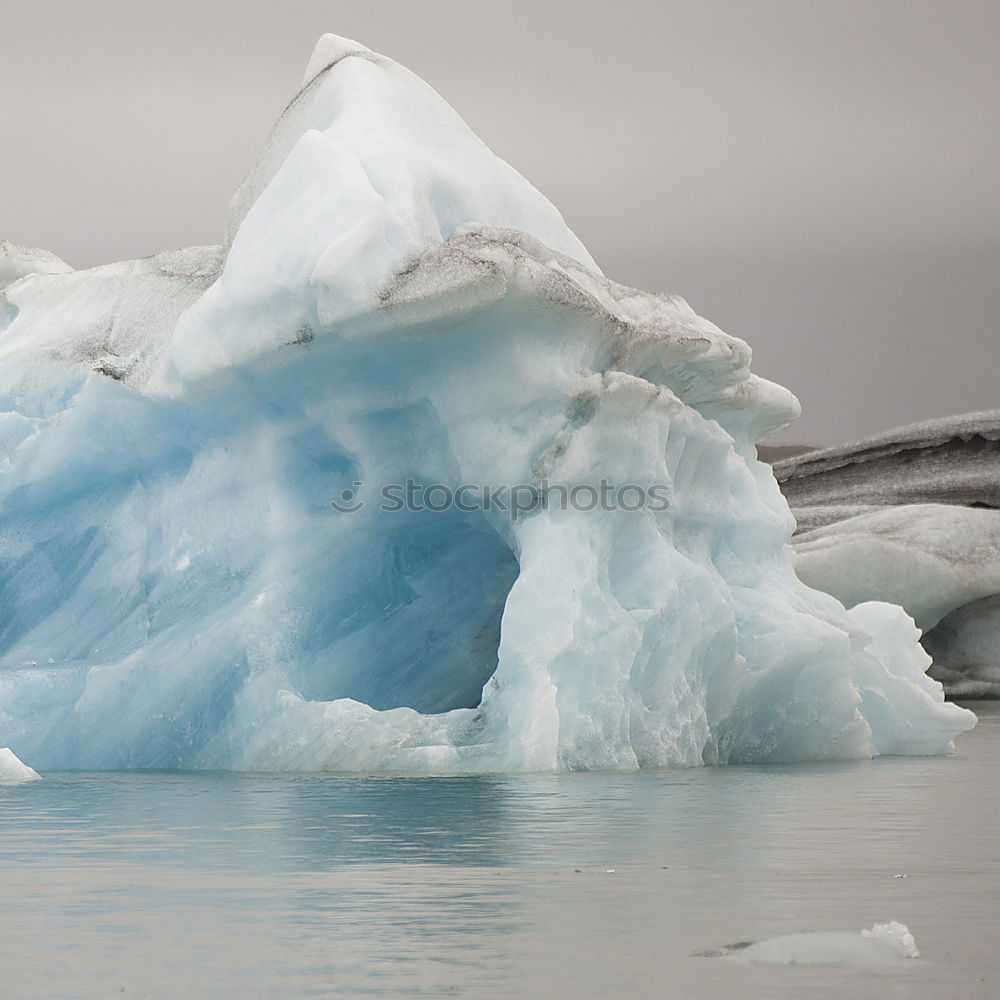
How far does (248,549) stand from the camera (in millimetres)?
7918

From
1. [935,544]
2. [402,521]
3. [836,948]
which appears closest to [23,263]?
[402,521]

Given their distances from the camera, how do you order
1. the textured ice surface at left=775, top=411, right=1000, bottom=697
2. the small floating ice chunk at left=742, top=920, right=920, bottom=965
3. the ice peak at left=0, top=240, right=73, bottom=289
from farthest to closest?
the textured ice surface at left=775, top=411, right=1000, bottom=697 < the ice peak at left=0, top=240, right=73, bottom=289 < the small floating ice chunk at left=742, top=920, right=920, bottom=965

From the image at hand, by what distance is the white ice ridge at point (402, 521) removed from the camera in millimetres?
7109

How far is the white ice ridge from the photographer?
7109 millimetres

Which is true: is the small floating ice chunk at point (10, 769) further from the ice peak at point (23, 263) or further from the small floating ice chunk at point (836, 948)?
the ice peak at point (23, 263)

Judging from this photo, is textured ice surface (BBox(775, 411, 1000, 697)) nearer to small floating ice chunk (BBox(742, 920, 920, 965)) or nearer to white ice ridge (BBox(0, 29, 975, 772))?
white ice ridge (BBox(0, 29, 975, 772))

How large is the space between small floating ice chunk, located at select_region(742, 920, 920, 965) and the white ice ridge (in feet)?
12.5

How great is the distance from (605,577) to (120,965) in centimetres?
461

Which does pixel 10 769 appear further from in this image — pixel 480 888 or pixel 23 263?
pixel 23 263

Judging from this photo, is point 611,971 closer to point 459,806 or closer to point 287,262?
point 459,806

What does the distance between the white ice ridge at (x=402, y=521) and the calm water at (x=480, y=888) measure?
940 millimetres

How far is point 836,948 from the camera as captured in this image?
9.82ft

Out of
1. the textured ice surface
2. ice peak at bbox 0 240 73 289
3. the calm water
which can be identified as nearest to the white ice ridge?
the calm water

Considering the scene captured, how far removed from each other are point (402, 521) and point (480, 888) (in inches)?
170
